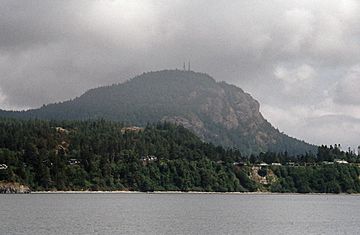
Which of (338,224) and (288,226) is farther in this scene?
(338,224)

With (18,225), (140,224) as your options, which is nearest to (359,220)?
(140,224)

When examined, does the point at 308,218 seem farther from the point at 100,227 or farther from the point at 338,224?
the point at 100,227

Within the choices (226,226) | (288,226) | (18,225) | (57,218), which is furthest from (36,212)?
(288,226)

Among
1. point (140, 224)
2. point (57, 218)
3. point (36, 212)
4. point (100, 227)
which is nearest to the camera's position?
point (100, 227)

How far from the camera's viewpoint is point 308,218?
156m

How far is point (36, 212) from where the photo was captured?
150m

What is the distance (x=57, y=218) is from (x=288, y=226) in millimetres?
47427

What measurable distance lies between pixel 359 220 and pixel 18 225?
81.1 m

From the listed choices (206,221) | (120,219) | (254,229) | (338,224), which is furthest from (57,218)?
(338,224)

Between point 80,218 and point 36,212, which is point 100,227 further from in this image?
point 36,212

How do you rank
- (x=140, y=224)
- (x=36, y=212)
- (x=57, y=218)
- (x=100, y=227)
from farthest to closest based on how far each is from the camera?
(x=36, y=212) → (x=57, y=218) → (x=140, y=224) → (x=100, y=227)

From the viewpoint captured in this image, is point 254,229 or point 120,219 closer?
point 254,229

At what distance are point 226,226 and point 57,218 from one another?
35.4 m

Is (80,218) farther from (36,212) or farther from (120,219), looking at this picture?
(36,212)
